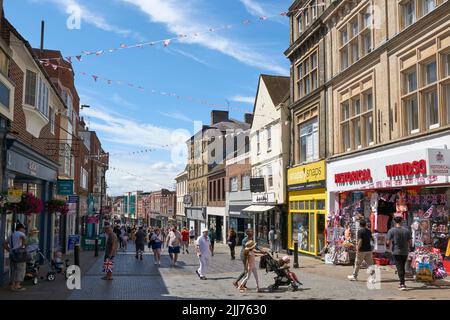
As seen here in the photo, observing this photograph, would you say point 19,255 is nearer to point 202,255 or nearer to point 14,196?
point 14,196

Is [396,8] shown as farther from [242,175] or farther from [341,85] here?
[242,175]

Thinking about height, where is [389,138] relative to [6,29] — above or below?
below

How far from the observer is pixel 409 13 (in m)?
16.4

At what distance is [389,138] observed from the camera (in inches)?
667

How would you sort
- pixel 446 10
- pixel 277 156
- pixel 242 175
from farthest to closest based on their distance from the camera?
1. pixel 242 175
2. pixel 277 156
3. pixel 446 10

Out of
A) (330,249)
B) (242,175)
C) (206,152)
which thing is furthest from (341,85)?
(206,152)

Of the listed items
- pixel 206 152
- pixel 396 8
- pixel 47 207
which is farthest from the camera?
pixel 206 152

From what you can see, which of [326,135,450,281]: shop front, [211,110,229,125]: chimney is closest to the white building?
[326,135,450,281]: shop front

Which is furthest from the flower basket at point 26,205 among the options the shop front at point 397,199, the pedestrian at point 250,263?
the shop front at point 397,199

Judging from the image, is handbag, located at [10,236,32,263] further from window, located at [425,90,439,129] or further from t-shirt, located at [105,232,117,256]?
window, located at [425,90,439,129]

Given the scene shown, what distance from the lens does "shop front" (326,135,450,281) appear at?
44.1 feet

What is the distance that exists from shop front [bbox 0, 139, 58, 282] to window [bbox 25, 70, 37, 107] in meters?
1.72

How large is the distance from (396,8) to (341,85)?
4860 mm

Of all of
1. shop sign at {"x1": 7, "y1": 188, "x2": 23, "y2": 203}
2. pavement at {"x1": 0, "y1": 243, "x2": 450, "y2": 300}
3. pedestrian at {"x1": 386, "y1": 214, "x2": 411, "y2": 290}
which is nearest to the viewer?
pavement at {"x1": 0, "y1": 243, "x2": 450, "y2": 300}
